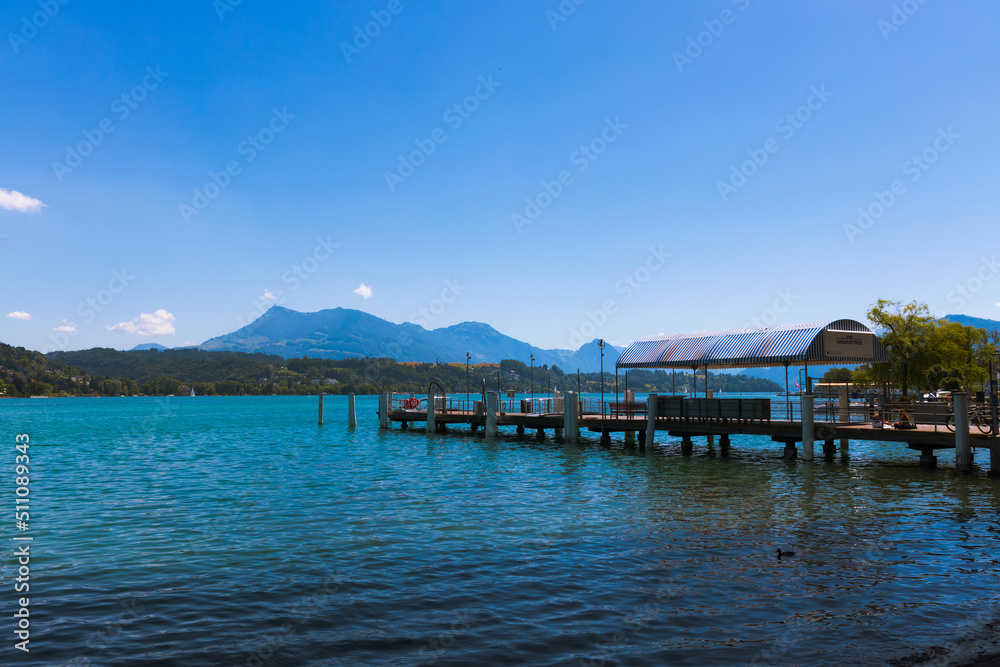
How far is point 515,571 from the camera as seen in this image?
44.2 feet

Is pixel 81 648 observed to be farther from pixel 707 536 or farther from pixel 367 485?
pixel 367 485

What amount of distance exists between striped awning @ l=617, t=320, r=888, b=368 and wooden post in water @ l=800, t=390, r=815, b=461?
2794 millimetres

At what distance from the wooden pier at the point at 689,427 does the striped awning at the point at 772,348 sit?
2.94 meters

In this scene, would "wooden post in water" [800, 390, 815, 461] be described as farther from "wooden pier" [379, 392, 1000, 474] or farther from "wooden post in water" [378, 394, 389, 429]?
"wooden post in water" [378, 394, 389, 429]

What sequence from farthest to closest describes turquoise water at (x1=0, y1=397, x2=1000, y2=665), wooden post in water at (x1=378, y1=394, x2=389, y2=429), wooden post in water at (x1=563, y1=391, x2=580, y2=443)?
wooden post in water at (x1=378, y1=394, x2=389, y2=429) < wooden post in water at (x1=563, y1=391, x2=580, y2=443) < turquoise water at (x1=0, y1=397, x2=1000, y2=665)

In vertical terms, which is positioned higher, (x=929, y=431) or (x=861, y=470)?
(x=929, y=431)

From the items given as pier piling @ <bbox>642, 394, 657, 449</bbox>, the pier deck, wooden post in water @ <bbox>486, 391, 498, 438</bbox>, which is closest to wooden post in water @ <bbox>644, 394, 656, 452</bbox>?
pier piling @ <bbox>642, 394, 657, 449</bbox>

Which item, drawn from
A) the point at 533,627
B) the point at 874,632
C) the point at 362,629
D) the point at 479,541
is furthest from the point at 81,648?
the point at 874,632

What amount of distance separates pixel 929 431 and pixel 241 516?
86.6 ft

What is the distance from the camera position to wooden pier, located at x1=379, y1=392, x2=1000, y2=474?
27047mm

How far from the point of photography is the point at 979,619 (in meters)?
10.5

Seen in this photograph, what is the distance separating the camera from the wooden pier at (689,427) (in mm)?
27047

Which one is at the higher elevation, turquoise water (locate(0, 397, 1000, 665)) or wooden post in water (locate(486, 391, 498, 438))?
wooden post in water (locate(486, 391, 498, 438))

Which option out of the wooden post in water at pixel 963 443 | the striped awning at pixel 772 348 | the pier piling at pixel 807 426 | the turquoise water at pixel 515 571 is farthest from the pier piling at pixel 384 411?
the wooden post in water at pixel 963 443
